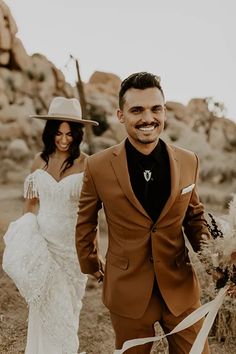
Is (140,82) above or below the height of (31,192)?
above

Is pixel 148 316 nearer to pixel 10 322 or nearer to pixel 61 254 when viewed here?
pixel 61 254

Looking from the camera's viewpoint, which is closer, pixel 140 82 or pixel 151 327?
pixel 140 82

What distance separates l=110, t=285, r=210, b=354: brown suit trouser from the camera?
2.80 meters

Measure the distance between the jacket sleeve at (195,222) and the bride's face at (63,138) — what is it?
1.34m

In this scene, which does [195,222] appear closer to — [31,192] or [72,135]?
[72,135]

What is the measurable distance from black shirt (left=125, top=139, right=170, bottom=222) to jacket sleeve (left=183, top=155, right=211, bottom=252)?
0.21m

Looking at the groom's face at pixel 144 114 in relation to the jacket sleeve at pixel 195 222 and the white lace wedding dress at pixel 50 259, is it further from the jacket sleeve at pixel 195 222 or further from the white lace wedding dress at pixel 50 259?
the white lace wedding dress at pixel 50 259

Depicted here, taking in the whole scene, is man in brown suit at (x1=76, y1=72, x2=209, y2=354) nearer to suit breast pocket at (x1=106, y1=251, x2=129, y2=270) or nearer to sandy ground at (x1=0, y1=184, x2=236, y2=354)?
suit breast pocket at (x1=106, y1=251, x2=129, y2=270)

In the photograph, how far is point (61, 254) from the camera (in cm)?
406

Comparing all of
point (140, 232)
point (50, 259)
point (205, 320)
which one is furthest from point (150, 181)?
point (50, 259)

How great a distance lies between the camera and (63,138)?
3996mm

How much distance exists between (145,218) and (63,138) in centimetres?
150

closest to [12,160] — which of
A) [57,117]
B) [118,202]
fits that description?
[57,117]

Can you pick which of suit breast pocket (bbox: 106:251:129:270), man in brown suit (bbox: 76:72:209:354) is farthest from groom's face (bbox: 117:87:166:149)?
suit breast pocket (bbox: 106:251:129:270)
